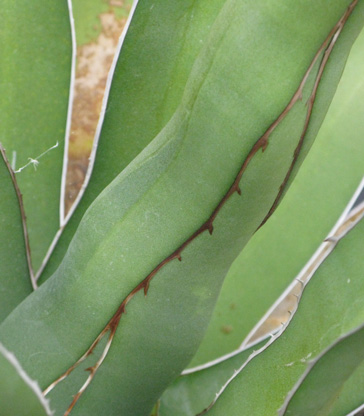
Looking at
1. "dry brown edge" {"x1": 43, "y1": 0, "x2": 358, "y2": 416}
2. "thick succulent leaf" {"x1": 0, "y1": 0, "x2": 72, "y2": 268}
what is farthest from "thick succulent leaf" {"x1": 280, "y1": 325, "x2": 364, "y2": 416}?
"thick succulent leaf" {"x1": 0, "y1": 0, "x2": 72, "y2": 268}

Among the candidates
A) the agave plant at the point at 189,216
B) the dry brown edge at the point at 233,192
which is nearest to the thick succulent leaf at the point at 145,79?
the agave plant at the point at 189,216

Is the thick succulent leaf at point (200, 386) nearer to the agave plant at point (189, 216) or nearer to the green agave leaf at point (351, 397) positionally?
the agave plant at point (189, 216)

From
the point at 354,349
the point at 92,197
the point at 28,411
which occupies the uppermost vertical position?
the point at 92,197

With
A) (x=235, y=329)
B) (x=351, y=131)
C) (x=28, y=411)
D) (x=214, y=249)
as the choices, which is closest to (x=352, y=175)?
(x=351, y=131)

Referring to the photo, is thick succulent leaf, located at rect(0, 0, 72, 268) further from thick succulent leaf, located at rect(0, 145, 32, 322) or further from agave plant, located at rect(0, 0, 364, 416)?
thick succulent leaf, located at rect(0, 145, 32, 322)

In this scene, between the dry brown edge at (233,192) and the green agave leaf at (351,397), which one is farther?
the green agave leaf at (351,397)

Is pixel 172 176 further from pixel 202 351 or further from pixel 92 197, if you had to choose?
pixel 202 351

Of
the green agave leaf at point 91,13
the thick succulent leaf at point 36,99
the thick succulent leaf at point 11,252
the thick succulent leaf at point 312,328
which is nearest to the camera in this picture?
the thick succulent leaf at point 312,328

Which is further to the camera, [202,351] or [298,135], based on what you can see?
[202,351]
